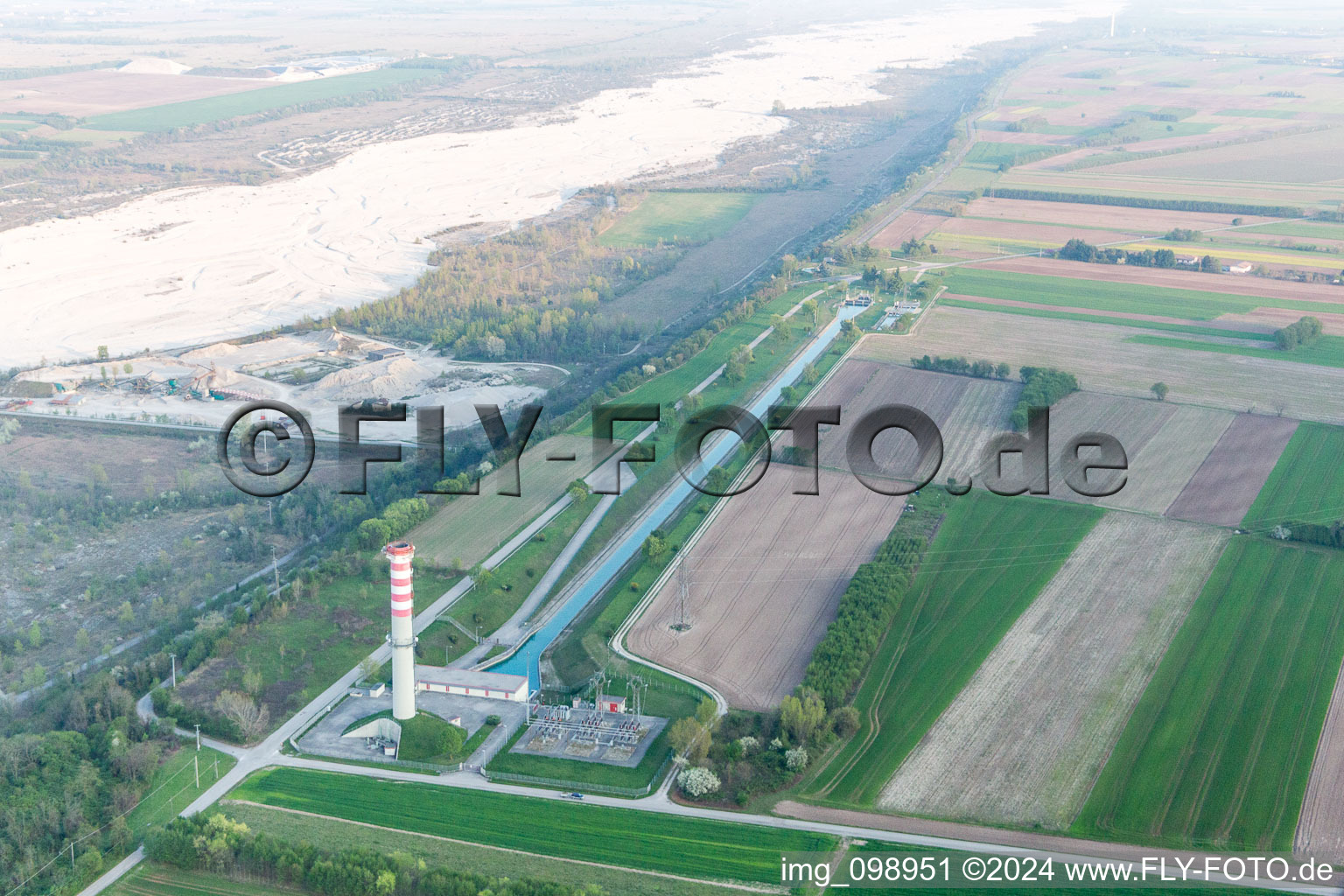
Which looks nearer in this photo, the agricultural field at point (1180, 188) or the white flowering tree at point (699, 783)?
the white flowering tree at point (699, 783)

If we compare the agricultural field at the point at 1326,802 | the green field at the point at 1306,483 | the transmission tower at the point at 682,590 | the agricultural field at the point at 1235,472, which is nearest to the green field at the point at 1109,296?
the agricultural field at the point at 1235,472

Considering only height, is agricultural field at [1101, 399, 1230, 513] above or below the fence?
above

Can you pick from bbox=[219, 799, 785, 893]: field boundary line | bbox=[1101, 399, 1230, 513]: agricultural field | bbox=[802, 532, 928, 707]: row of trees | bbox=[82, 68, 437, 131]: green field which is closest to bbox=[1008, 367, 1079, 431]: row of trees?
bbox=[1101, 399, 1230, 513]: agricultural field

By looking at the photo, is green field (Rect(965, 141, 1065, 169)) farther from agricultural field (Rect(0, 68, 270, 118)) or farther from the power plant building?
agricultural field (Rect(0, 68, 270, 118))

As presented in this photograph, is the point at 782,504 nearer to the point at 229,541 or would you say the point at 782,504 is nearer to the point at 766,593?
the point at 766,593

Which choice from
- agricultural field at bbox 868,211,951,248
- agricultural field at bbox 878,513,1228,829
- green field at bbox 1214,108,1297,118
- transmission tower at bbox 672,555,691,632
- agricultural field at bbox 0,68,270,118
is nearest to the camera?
agricultural field at bbox 878,513,1228,829

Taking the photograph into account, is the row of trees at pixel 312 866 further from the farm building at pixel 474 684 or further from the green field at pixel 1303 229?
the green field at pixel 1303 229
